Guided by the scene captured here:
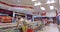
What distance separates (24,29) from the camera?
7.52 ft

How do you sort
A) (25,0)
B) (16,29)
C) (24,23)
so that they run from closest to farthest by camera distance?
(16,29)
(24,23)
(25,0)

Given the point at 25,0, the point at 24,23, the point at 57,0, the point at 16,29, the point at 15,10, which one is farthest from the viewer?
the point at 57,0

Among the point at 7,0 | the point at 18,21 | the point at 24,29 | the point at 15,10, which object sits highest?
the point at 7,0

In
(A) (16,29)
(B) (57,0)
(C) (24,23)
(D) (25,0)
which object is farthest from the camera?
(B) (57,0)

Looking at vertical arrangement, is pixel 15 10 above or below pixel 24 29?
above

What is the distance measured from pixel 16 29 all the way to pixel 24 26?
19 cm

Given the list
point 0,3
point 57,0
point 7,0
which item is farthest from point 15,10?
point 57,0

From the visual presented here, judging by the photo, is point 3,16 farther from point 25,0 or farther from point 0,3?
point 25,0

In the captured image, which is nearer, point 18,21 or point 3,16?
point 3,16

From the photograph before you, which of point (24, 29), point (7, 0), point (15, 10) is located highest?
point (7, 0)

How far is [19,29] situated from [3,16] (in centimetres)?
43

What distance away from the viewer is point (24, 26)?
231 centimetres

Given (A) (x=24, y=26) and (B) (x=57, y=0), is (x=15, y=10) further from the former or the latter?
(B) (x=57, y=0)

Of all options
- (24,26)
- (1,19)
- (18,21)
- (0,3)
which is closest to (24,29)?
(24,26)
